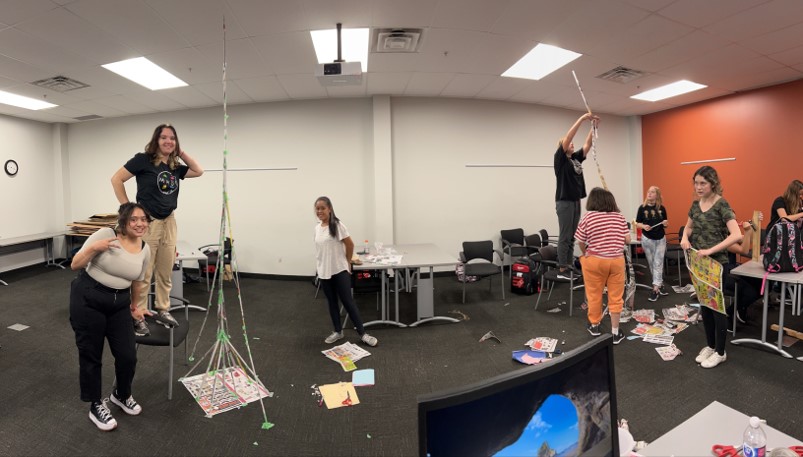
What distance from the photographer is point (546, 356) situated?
3.36 metres

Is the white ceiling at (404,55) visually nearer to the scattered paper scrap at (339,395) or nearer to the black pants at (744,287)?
the black pants at (744,287)

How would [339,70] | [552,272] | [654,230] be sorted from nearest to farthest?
[339,70]
[552,272]
[654,230]

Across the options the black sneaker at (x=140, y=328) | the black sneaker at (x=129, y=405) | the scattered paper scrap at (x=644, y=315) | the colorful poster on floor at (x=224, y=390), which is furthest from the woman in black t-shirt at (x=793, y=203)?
the black sneaker at (x=129, y=405)

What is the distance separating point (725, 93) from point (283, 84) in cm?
727

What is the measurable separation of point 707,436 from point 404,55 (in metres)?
4.27

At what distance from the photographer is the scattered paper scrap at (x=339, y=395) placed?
8.79 ft

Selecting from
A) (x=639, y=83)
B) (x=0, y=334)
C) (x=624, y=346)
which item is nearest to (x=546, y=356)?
(x=624, y=346)

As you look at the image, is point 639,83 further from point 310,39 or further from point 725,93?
point 310,39

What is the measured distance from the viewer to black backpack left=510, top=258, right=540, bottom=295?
5.40 meters

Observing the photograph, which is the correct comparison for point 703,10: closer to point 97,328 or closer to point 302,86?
point 302,86

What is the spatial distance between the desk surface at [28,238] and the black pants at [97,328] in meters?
6.26

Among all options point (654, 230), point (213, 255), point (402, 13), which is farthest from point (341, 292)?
point (654, 230)

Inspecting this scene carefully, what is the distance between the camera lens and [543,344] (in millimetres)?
3604

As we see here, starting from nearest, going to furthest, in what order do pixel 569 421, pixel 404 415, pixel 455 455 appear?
1. pixel 455 455
2. pixel 569 421
3. pixel 404 415
